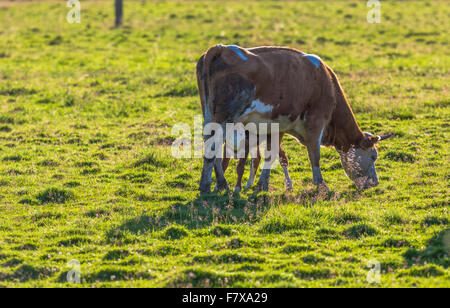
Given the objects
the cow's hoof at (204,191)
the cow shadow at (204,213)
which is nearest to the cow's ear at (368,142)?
the cow shadow at (204,213)

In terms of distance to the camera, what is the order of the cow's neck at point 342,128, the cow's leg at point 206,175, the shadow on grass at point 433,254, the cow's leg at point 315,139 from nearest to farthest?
the shadow on grass at point 433,254 → the cow's leg at point 206,175 → the cow's leg at point 315,139 → the cow's neck at point 342,128

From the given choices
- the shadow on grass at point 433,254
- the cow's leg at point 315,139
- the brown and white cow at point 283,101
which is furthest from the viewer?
the cow's leg at point 315,139

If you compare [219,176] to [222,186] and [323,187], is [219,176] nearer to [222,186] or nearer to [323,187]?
[222,186]

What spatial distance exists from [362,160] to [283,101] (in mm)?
2090

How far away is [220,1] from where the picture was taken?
40125 millimetres

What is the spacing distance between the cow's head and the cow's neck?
123 millimetres

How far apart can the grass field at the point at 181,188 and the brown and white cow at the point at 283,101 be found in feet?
1.83

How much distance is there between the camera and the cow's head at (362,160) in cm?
1133

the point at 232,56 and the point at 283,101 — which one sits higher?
the point at 232,56

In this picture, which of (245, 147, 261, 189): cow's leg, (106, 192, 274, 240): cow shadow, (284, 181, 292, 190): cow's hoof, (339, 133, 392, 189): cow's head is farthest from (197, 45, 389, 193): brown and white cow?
(106, 192, 274, 240): cow shadow

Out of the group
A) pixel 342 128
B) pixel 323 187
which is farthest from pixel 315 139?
pixel 323 187

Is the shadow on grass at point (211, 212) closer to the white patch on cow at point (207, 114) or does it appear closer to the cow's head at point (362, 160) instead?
the cow's head at point (362, 160)

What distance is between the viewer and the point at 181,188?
11367mm

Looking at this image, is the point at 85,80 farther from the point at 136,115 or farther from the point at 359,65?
the point at 359,65
